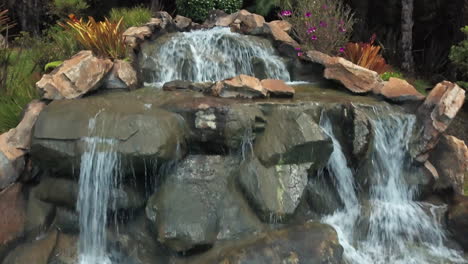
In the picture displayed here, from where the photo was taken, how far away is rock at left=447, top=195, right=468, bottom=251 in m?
4.61

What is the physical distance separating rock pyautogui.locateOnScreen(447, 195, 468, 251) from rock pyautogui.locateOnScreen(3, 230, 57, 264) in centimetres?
478

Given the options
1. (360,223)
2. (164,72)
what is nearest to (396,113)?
(360,223)

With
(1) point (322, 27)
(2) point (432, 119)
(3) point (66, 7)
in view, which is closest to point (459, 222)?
(2) point (432, 119)

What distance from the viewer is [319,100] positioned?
5.44m

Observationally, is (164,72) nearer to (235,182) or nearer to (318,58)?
(318,58)

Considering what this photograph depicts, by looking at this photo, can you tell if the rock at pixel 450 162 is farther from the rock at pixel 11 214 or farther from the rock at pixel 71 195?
the rock at pixel 11 214

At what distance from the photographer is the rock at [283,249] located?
381cm

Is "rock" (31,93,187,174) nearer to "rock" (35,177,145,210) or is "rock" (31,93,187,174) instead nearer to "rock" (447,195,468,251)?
"rock" (35,177,145,210)

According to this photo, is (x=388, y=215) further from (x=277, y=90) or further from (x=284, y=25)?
(x=284, y=25)

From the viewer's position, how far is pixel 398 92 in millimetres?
5723

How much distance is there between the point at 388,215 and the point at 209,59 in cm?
426

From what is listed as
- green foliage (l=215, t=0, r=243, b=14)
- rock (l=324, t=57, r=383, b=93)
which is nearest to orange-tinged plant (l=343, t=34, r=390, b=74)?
rock (l=324, t=57, r=383, b=93)

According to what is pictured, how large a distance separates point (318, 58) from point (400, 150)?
2588mm

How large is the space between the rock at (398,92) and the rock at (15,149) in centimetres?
495
